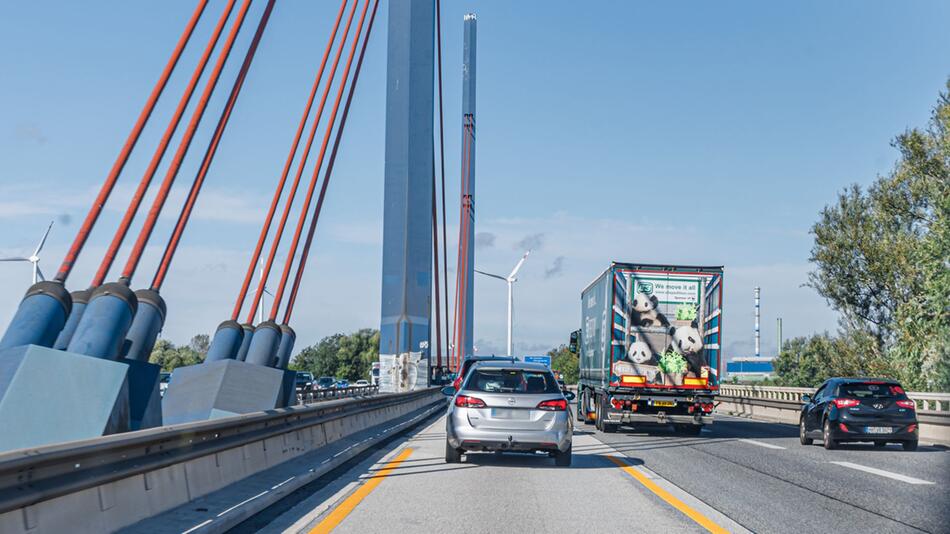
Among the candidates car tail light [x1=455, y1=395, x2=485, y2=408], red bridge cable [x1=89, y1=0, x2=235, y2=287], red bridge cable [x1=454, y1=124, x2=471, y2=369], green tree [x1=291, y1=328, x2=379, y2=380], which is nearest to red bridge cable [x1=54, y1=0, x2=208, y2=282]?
red bridge cable [x1=89, y1=0, x2=235, y2=287]

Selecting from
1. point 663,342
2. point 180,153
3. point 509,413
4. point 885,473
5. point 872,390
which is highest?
point 180,153

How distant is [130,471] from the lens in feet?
25.2

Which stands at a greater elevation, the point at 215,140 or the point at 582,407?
the point at 215,140

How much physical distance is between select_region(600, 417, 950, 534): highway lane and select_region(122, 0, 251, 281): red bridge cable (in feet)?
25.7

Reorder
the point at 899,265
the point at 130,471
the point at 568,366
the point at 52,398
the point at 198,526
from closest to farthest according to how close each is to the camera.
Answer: the point at 130,471 → the point at 198,526 → the point at 52,398 → the point at 899,265 → the point at 568,366

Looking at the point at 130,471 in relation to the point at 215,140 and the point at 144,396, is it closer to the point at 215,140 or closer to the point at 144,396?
the point at 144,396

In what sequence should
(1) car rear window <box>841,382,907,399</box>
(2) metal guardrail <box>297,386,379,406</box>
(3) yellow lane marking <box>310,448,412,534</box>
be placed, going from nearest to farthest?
(3) yellow lane marking <box>310,448,412,534</box>
(1) car rear window <box>841,382,907,399</box>
(2) metal guardrail <box>297,386,379,406</box>

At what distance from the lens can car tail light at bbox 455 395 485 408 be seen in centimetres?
1456

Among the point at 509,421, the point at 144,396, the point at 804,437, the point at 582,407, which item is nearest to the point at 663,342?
A: the point at 804,437

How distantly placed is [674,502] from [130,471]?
19.3 feet

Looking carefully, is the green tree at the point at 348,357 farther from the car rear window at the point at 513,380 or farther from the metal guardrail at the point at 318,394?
the car rear window at the point at 513,380

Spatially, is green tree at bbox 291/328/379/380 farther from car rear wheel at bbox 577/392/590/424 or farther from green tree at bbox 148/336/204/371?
car rear wheel at bbox 577/392/590/424

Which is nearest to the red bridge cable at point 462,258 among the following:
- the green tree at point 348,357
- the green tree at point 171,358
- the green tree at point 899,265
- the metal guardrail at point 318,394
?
the metal guardrail at point 318,394

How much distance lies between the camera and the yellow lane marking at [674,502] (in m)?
9.40
